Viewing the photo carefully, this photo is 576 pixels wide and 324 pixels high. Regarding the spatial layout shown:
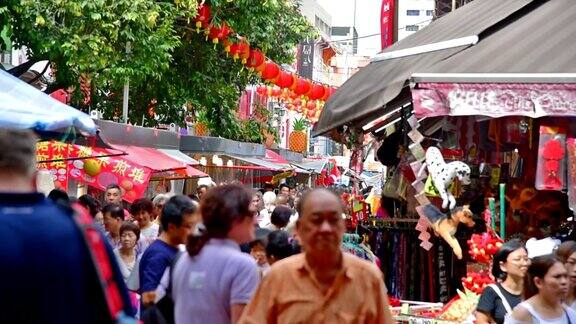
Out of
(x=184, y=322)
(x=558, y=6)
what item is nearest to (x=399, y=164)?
(x=558, y=6)

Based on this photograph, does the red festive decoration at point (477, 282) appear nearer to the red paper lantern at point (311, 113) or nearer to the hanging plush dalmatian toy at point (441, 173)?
the hanging plush dalmatian toy at point (441, 173)

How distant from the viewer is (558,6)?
11.0m

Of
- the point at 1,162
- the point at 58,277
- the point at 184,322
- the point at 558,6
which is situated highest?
the point at 558,6

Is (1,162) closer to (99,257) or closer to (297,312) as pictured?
(99,257)

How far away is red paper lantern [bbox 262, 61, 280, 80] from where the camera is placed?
24.2 metres

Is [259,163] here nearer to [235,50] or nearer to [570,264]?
[235,50]

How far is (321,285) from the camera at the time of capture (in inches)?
188

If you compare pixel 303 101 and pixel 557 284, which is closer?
pixel 557 284

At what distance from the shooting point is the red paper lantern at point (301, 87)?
28283 mm

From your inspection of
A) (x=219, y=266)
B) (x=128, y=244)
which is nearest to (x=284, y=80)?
(x=128, y=244)

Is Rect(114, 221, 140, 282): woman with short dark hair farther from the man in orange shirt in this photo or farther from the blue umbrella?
the man in orange shirt

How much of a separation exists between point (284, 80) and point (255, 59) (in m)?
3.38

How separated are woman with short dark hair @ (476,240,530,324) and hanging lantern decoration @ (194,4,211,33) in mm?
14493

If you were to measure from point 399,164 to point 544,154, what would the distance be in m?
3.41
